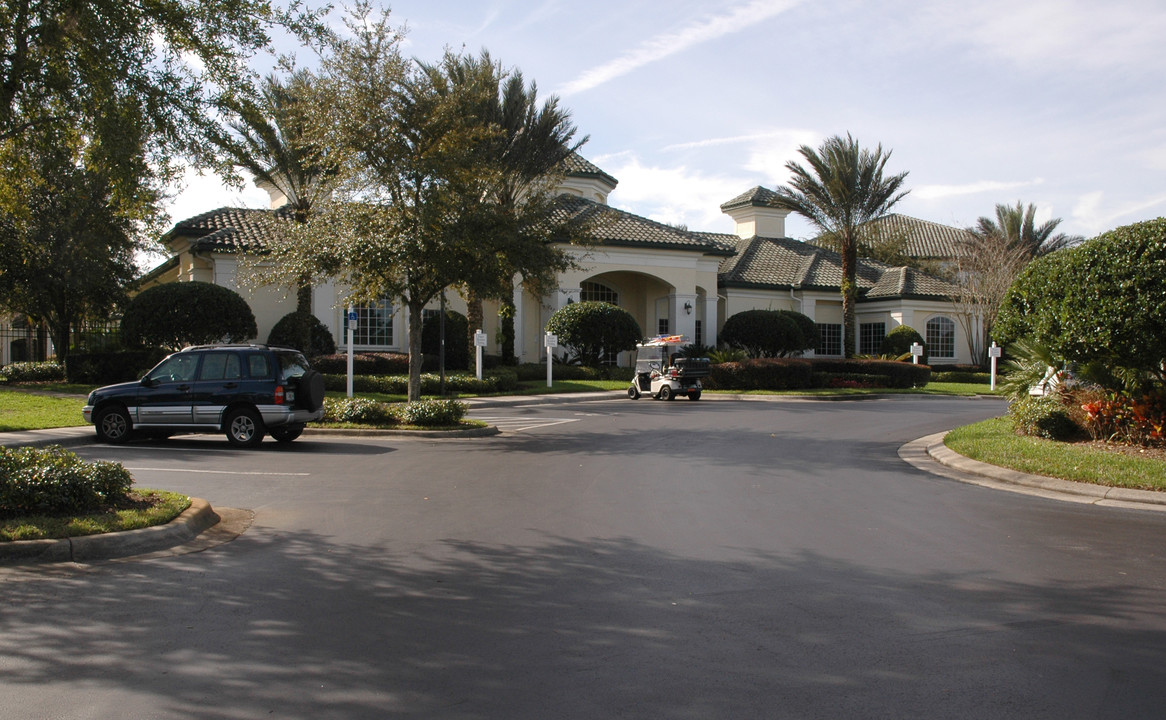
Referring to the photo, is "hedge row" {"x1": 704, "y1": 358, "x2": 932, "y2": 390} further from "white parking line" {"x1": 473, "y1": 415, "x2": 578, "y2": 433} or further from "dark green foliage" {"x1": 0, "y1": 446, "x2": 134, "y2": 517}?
"dark green foliage" {"x1": 0, "y1": 446, "x2": 134, "y2": 517}

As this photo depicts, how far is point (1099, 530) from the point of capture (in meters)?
8.02

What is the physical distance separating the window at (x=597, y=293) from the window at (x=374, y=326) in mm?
8927

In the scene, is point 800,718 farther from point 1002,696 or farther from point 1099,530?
point 1099,530

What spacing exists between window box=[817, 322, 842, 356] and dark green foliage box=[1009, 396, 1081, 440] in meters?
28.0

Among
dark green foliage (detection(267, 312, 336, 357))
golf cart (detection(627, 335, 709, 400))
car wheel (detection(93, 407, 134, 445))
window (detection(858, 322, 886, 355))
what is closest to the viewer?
car wheel (detection(93, 407, 134, 445))

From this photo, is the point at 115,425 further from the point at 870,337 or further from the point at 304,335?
the point at 870,337

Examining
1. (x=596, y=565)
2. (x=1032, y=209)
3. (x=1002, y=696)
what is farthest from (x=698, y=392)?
(x=1032, y=209)

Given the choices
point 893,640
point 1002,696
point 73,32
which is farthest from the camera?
point 73,32

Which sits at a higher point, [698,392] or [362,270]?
[362,270]

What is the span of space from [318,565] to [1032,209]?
1987 inches

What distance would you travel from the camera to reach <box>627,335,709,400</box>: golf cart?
974 inches

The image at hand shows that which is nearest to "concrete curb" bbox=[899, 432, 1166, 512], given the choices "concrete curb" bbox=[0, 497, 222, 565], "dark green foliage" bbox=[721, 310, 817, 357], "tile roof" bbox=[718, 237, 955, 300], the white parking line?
the white parking line

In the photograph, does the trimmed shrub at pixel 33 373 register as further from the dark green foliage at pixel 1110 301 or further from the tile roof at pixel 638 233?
the dark green foliage at pixel 1110 301

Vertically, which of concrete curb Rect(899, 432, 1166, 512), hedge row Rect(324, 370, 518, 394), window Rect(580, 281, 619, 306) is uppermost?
window Rect(580, 281, 619, 306)
